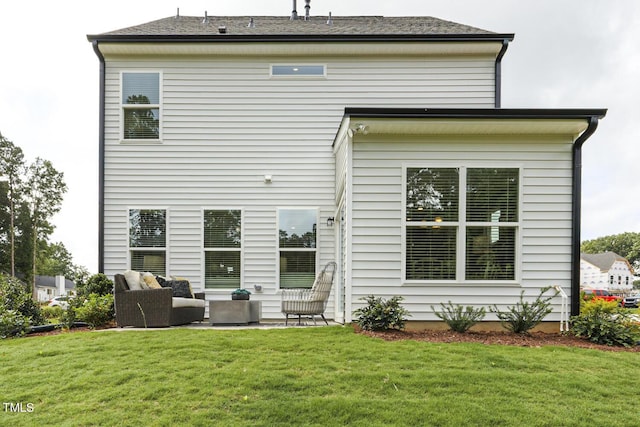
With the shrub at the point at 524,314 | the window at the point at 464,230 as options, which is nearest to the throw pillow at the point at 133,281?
the window at the point at 464,230

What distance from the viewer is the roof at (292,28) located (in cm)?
805

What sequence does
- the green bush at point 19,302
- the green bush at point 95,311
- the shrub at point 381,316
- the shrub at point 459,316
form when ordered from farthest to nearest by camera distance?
the green bush at point 19,302
the green bush at point 95,311
the shrub at point 459,316
the shrub at point 381,316

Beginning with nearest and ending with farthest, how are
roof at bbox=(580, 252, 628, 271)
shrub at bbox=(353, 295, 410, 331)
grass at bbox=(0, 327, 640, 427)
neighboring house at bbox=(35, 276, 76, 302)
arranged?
grass at bbox=(0, 327, 640, 427), shrub at bbox=(353, 295, 410, 331), neighboring house at bbox=(35, 276, 76, 302), roof at bbox=(580, 252, 628, 271)

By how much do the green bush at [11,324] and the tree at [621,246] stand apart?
84.8 meters

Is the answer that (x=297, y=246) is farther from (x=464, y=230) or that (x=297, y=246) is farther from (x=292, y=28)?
(x=292, y=28)

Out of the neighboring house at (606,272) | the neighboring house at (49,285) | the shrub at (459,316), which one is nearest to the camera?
the shrub at (459,316)

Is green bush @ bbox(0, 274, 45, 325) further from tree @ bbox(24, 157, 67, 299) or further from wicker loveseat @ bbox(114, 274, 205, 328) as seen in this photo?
tree @ bbox(24, 157, 67, 299)

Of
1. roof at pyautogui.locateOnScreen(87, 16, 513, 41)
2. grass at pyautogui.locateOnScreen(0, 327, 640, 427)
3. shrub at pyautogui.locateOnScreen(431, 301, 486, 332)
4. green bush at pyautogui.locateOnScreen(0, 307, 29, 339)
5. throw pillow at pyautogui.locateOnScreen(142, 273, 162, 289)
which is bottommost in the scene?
green bush at pyautogui.locateOnScreen(0, 307, 29, 339)

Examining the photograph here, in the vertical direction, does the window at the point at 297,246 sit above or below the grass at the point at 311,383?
above

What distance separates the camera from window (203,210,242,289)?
814 centimetres

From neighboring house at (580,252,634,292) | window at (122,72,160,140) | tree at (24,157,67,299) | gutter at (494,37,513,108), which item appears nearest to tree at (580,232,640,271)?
neighboring house at (580,252,634,292)

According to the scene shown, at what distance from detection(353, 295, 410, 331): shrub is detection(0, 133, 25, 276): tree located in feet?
93.4

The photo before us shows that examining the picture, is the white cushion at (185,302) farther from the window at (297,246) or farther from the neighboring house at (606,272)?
the neighboring house at (606,272)

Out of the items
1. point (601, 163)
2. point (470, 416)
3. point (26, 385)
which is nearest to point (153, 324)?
point (26, 385)
